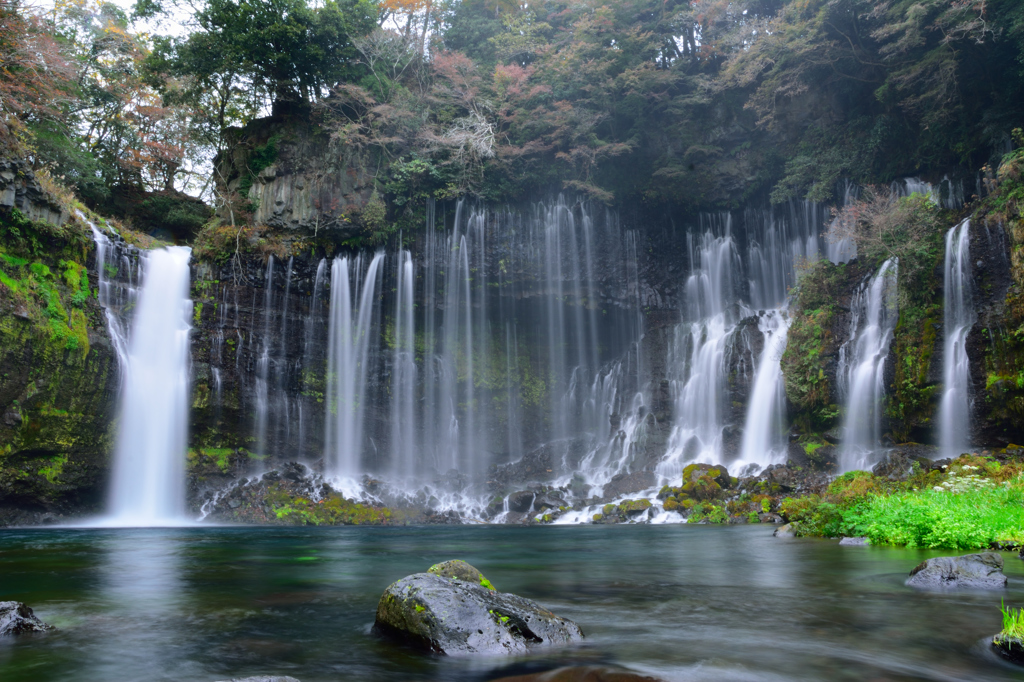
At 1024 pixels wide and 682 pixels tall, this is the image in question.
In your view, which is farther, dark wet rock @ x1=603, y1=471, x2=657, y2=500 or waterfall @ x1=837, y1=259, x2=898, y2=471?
dark wet rock @ x1=603, y1=471, x2=657, y2=500

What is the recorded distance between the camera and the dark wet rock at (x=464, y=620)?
4.21 metres

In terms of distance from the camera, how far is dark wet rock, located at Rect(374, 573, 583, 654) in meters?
4.21

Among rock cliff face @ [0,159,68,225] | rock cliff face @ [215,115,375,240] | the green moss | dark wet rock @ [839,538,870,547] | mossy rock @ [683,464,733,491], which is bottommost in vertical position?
the green moss

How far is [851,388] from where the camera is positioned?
19.7 metres

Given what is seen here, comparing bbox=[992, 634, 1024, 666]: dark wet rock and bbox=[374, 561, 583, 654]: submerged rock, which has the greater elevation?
bbox=[374, 561, 583, 654]: submerged rock

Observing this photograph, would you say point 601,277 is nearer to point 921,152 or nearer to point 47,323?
point 921,152

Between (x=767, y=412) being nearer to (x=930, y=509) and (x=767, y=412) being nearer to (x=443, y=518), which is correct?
(x=443, y=518)

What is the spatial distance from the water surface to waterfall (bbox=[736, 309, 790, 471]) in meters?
11.2

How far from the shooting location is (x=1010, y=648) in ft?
13.1

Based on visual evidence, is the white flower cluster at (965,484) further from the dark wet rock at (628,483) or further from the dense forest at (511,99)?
the dense forest at (511,99)

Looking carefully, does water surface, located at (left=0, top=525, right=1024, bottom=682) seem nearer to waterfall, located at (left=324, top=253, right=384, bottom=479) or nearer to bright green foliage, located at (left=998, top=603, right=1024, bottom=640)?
bright green foliage, located at (left=998, top=603, right=1024, bottom=640)

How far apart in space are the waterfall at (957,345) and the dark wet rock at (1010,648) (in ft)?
49.3

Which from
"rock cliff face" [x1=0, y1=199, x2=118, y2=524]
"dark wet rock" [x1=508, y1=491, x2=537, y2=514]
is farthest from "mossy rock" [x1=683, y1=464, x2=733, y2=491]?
"rock cliff face" [x1=0, y1=199, x2=118, y2=524]

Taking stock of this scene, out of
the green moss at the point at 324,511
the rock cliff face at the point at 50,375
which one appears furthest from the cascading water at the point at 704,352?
the rock cliff face at the point at 50,375
